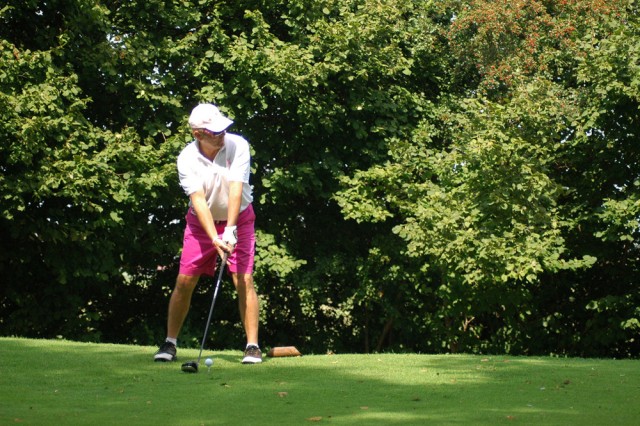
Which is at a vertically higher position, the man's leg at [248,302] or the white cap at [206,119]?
the white cap at [206,119]

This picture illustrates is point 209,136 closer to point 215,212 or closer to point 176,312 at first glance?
point 215,212

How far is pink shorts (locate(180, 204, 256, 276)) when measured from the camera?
27.6 ft

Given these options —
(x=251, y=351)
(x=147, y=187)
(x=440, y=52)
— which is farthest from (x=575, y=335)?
(x=251, y=351)

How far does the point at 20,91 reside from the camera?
56.9 feet

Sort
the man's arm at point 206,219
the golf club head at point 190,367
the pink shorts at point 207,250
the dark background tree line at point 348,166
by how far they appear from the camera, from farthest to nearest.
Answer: the dark background tree line at point 348,166 < the pink shorts at point 207,250 < the man's arm at point 206,219 < the golf club head at point 190,367

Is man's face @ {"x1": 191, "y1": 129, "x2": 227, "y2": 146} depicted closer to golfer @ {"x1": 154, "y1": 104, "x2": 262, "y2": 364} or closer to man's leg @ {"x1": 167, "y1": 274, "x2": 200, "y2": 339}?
golfer @ {"x1": 154, "y1": 104, "x2": 262, "y2": 364}

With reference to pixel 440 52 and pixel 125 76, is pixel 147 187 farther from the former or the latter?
pixel 440 52

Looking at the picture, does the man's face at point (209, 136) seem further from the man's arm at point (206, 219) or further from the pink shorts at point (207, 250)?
the pink shorts at point (207, 250)

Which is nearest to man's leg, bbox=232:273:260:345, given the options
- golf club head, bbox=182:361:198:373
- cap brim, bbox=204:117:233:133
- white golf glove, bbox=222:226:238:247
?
white golf glove, bbox=222:226:238:247

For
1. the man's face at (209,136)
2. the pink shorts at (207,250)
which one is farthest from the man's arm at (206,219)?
the man's face at (209,136)

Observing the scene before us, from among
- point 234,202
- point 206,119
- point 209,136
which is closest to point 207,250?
point 234,202

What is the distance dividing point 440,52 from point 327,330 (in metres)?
6.46

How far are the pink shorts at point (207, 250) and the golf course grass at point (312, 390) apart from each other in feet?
2.59

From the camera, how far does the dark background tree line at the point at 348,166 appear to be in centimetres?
1756
